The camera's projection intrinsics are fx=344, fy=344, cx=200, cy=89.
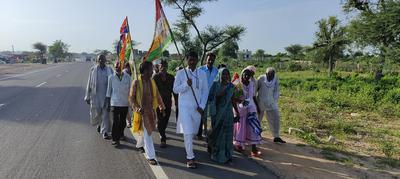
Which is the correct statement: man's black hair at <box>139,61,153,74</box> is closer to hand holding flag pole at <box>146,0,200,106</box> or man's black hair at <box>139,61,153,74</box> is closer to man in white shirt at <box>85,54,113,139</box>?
hand holding flag pole at <box>146,0,200,106</box>

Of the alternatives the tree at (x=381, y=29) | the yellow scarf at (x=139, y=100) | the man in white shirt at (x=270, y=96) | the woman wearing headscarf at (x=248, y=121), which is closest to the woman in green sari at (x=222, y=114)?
the woman wearing headscarf at (x=248, y=121)

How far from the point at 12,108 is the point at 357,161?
9723mm

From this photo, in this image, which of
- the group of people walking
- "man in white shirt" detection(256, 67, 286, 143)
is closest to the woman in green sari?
the group of people walking

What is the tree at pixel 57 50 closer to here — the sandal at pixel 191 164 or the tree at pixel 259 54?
the tree at pixel 259 54

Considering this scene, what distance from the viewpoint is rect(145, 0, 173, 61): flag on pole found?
18.3ft

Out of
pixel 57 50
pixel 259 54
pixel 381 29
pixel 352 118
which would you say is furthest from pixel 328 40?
pixel 57 50

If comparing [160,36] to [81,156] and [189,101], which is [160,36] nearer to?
[189,101]

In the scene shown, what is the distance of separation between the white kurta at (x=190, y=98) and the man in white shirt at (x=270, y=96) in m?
1.80

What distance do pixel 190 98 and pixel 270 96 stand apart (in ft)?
7.06

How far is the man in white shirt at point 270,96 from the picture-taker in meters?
6.76

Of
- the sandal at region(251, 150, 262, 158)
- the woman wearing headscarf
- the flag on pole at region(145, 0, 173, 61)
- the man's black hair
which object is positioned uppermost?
the flag on pole at region(145, 0, 173, 61)

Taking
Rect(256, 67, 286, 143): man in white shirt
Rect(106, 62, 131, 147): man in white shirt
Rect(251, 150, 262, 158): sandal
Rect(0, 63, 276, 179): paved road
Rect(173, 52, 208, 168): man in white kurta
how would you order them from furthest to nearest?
Rect(256, 67, 286, 143): man in white shirt
Rect(106, 62, 131, 147): man in white shirt
Rect(251, 150, 262, 158): sandal
Rect(173, 52, 208, 168): man in white kurta
Rect(0, 63, 276, 179): paved road

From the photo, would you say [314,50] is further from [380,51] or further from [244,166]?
[244,166]

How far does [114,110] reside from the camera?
21.1ft
